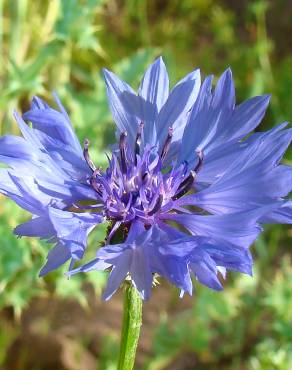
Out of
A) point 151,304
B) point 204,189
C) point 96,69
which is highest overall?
point 204,189

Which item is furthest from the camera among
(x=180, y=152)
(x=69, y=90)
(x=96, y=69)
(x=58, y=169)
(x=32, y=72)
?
(x=96, y=69)

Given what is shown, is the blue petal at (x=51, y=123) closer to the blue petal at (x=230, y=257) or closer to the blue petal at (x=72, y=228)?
the blue petal at (x=72, y=228)

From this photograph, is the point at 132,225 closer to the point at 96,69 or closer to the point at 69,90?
the point at 69,90

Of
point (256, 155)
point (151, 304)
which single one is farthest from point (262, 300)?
point (256, 155)

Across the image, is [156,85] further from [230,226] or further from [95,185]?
[230,226]

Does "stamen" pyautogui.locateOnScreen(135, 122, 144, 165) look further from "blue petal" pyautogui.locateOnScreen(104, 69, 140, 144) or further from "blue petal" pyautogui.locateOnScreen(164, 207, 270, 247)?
"blue petal" pyautogui.locateOnScreen(164, 207, 270, 247)

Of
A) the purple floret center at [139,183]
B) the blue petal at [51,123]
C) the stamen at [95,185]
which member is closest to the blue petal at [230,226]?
the purple floret center at [139,183]

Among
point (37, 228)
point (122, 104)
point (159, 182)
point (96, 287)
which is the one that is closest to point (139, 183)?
point (159, 182)
